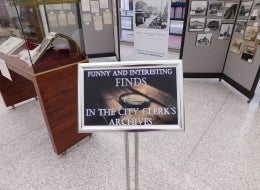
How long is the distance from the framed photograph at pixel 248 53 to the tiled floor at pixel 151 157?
2.63 feet

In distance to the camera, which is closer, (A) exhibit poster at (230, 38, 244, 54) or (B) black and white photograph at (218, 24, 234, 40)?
(A) exhibit poster at (230, 38, 244, 54)

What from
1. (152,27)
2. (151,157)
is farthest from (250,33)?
(151,157)

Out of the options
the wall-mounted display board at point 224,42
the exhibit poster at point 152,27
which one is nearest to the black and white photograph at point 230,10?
the wall-mounted display board at point 224,42

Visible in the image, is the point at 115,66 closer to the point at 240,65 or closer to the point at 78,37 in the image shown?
the point at 78,37

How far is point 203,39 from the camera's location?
3264 millimetres

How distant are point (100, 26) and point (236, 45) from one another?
114 inches

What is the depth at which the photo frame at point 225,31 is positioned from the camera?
310cm

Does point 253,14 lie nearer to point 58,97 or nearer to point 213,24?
point 213,24

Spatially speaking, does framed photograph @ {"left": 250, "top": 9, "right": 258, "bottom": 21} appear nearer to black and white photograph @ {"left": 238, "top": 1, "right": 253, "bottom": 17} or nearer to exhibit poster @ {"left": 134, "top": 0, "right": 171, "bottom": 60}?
black and white photograph @ {"left": 238, "top": 1, "right": 253, "bottom": 17}

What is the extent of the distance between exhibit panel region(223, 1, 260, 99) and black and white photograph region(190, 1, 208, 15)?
0.54 meters

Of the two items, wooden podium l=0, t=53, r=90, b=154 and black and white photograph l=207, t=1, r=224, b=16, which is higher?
black and white photograph l=207, t=1, r=224, b=16

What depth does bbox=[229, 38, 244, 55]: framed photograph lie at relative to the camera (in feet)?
9.66

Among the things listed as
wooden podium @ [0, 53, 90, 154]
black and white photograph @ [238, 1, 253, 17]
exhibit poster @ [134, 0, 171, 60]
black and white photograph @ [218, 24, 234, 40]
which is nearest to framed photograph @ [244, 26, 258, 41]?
black and white photograph @ [238, 1, 253, 17]

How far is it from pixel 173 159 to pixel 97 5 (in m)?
3.65
